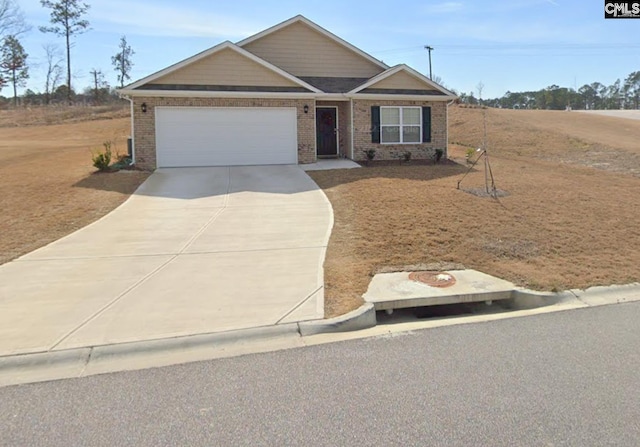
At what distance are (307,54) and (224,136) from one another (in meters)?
6.41

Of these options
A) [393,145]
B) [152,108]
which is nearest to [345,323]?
[152,108]

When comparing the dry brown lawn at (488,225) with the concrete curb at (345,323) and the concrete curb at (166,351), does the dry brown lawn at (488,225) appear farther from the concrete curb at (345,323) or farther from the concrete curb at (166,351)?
the concrete curb at (166,351)

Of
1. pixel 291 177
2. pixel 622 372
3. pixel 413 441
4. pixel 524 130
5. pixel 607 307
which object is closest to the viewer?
pixel 413 441

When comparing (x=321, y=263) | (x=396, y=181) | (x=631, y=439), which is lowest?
(x=631, y=439)

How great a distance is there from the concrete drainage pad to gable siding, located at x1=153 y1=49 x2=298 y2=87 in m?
13.1

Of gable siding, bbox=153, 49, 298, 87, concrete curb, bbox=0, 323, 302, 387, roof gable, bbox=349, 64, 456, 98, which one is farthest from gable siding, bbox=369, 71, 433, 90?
concrete curb, bbox=0, 323, 302, 387

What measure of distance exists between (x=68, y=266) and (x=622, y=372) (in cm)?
725

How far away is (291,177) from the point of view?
1537 centimetres

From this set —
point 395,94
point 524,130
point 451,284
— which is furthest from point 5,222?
point 524,130

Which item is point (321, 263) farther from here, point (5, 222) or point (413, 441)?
point (5, 222)

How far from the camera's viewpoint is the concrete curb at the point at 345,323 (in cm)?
488

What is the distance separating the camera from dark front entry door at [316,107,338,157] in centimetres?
2050

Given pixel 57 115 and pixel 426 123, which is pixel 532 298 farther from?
pixel 57 115

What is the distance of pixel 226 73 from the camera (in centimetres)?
1738
